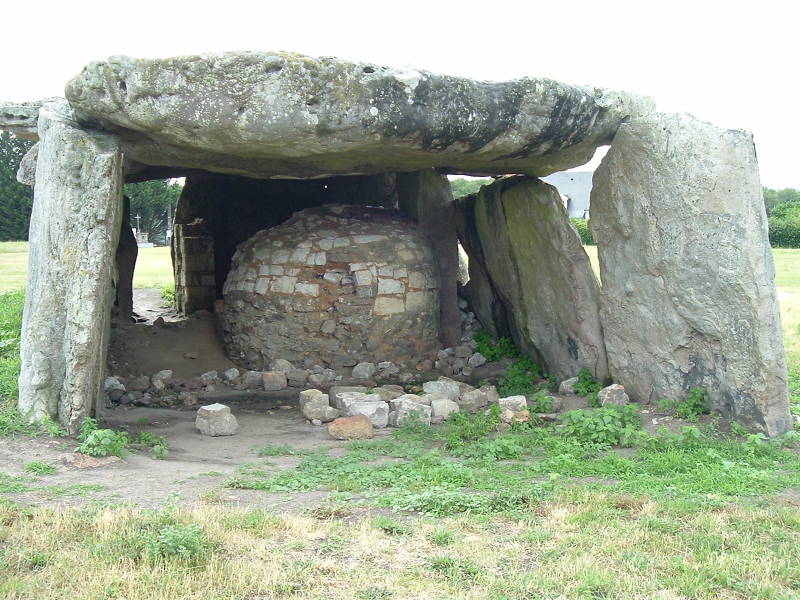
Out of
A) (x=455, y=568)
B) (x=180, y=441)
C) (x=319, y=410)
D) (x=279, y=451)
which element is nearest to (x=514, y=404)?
(x=319, y=410)

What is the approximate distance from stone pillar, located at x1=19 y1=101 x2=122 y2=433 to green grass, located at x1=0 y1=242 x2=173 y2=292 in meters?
8.27

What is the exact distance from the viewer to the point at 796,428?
6027 millimetres

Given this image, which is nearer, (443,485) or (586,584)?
(586,584)

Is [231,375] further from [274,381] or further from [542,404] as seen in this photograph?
[542,404]

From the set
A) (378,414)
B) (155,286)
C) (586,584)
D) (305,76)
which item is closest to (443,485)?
(586,584)

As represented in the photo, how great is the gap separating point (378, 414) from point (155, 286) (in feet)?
34.0

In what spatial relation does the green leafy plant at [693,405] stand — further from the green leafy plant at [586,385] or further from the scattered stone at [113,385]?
the scattered stone at [113,385]

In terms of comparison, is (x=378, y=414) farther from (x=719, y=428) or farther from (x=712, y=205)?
(x=712, y=205)

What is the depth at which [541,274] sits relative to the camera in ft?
25.8

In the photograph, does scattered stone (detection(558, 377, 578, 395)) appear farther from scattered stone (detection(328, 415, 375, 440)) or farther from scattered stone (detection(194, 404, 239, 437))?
scattered stone (detection(194, 404, 239, 437))

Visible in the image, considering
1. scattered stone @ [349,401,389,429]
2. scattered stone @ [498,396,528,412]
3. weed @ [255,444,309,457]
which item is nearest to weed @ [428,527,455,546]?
→ weed @ [255,444,309,457]

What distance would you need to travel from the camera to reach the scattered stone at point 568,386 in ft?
23.9

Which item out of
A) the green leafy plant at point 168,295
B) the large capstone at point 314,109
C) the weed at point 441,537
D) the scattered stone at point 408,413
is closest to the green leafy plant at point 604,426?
the scattered stone at point 408,413

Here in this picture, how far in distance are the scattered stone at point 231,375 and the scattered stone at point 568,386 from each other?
330 centimetres
